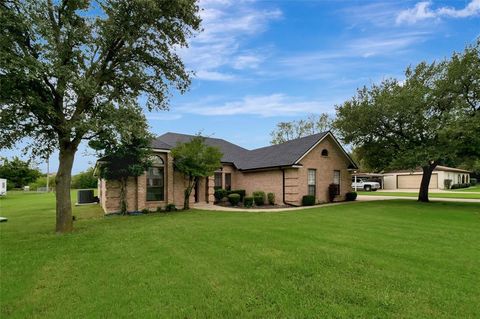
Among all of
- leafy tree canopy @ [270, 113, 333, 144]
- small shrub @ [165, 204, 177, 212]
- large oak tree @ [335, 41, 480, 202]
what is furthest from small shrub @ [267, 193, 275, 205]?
leafy tree canopy @ [270, 113, 333, 144]

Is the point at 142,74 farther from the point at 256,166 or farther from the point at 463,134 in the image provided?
the point at 463,134

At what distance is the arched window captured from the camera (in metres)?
17.9

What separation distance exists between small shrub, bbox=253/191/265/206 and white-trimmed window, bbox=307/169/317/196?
129 inches

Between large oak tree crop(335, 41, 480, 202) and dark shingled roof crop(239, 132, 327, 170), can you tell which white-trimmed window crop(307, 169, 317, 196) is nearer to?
dark shingled roof crop(239, 132, 327, 170)

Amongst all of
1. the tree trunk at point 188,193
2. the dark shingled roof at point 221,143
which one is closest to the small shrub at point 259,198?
the dark shingled roof at point 221,143

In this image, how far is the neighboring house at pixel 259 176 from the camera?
1770 centimetres

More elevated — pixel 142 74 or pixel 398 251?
pixel 142 74

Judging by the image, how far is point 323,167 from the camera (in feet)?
70.7

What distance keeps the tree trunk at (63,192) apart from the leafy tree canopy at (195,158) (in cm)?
709

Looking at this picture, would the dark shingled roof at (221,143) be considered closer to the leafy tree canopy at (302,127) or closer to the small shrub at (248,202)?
the small shrub at (248,202)

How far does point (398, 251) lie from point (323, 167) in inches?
578

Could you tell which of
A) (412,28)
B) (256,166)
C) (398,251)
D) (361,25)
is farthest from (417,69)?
(398,251)

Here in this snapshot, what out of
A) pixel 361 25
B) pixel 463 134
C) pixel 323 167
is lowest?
pixel 323 167

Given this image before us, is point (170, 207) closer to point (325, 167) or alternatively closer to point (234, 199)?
point (234, 199)
